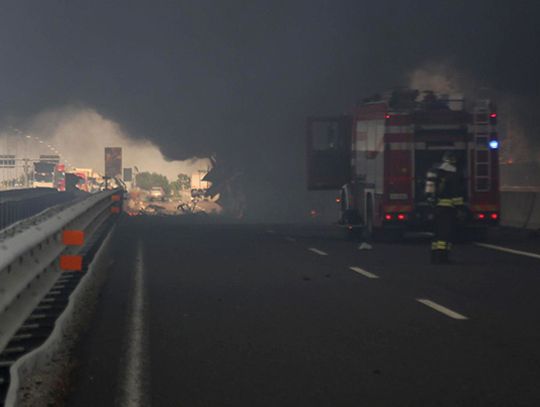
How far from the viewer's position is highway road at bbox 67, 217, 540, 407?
717cm

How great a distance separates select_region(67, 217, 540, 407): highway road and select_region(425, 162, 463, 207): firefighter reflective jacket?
3.50ft

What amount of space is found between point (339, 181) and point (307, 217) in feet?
136

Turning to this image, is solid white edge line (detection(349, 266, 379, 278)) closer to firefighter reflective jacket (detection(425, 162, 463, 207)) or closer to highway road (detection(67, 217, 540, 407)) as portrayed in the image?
Result: highway road (detection(67, 217, 540, 407))

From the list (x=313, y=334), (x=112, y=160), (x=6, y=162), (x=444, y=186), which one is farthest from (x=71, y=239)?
(x=6, y=162)

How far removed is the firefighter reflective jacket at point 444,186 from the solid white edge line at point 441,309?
237 inches

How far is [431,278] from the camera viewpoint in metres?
15.0

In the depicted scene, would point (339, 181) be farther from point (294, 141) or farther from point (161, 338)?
point (294, 141)

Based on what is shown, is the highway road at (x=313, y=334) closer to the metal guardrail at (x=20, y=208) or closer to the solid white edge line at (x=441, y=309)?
the solid white edge line at (x=441, y=309)

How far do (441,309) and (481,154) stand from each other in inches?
465

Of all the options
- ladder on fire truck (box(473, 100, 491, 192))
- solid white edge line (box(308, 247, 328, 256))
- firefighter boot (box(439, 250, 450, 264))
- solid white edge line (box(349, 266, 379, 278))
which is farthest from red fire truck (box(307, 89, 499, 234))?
solid white edge line (box(349, 266, 379, 278))

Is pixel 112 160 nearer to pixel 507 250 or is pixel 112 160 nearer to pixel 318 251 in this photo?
pixel 318 251

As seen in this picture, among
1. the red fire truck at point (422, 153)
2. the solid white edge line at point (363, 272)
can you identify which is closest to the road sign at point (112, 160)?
the red fire truck at point (422, 153)

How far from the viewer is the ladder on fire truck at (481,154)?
22.7 metres

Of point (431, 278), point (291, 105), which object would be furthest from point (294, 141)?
point (431, 278)
